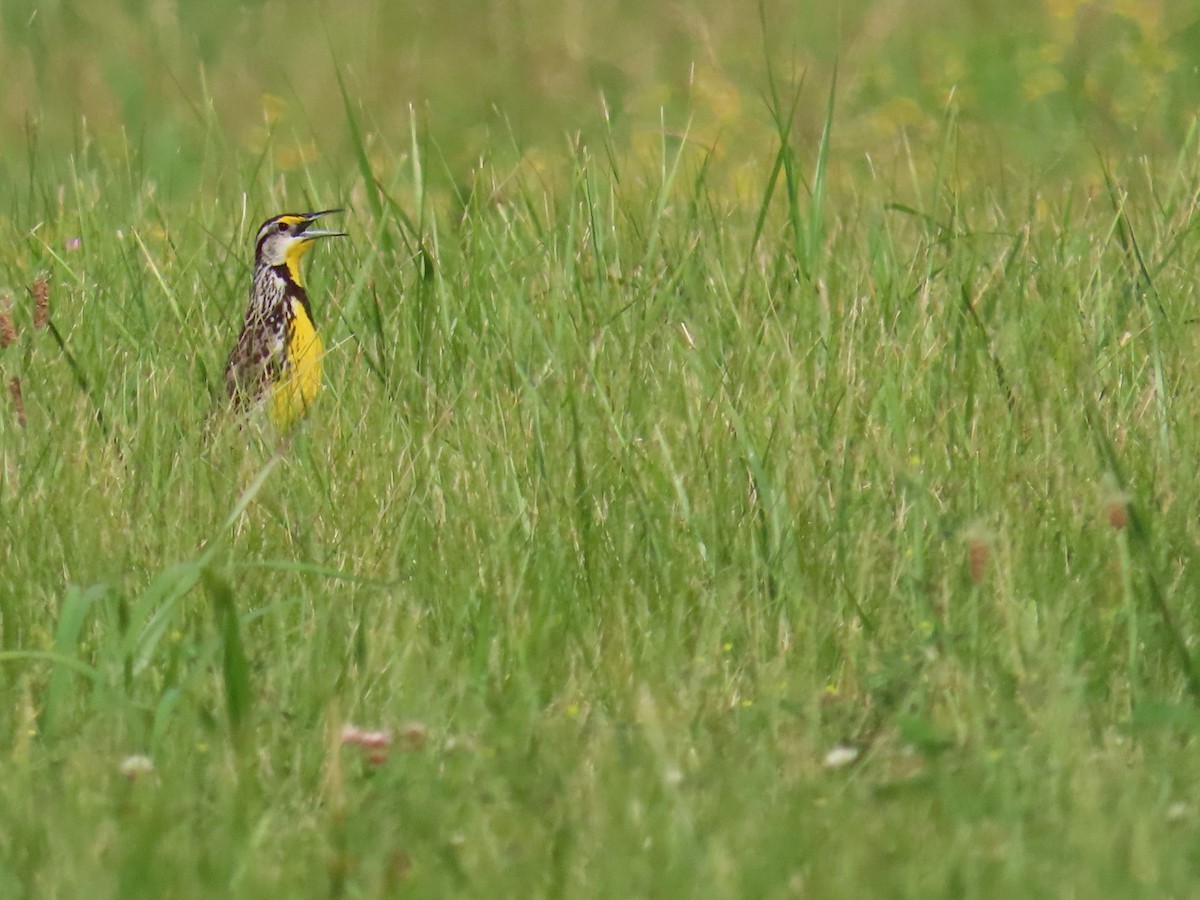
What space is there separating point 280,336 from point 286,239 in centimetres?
49

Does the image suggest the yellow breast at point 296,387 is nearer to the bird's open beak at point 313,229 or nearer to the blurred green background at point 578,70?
the bird's open beak at point 313,229

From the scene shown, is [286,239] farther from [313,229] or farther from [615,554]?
[615,554]

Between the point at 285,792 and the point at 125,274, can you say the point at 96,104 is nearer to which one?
the point at 125,274

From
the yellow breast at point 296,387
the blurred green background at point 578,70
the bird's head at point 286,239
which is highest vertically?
the bird's head at point 286,239

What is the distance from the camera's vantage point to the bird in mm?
4875

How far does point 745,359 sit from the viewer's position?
4449 millimetres

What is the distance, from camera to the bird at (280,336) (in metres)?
4.88

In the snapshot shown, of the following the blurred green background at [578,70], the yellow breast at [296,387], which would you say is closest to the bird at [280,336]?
the yellow breast at [296,387]

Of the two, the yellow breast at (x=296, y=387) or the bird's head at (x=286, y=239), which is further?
the bird's head at (x=286, y=239)

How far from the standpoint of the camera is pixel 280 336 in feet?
16.9

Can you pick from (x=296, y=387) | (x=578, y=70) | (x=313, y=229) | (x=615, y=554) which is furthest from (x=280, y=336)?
(x=578, y=70)

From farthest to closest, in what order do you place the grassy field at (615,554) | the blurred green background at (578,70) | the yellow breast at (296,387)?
the blurred green background at (578,70) < the yellow breast at (296,387) < the grassy field at (615,554)

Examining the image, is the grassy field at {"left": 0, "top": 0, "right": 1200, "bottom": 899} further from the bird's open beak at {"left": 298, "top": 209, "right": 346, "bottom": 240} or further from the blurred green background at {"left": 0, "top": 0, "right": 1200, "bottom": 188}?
the blurred green background at {"left": 0, "top": 0, "right": 1200, "bottom": 188}

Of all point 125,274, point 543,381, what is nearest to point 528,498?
point 543,381
